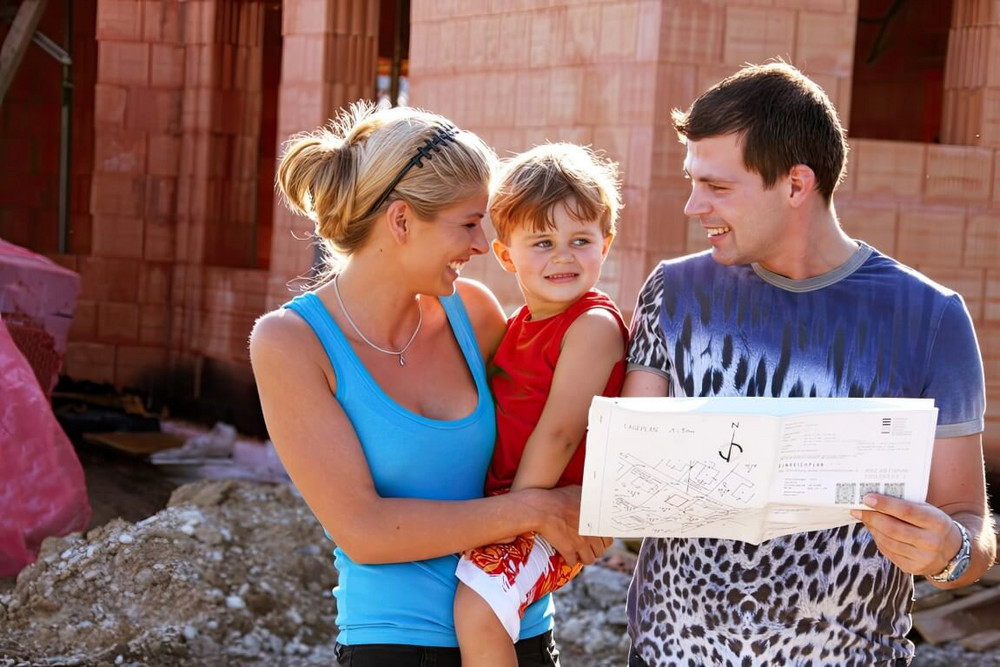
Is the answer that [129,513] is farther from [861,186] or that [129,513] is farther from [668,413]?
[668,413]

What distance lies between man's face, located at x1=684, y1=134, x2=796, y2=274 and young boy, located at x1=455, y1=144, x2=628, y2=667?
15.4 inches

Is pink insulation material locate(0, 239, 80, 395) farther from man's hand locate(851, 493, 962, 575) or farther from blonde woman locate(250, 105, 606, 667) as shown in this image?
man's hand locate(851, 493, 962, 575)

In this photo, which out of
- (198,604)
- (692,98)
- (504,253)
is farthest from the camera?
(692,98)

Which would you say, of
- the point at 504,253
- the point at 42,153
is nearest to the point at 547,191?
the point at 504,253

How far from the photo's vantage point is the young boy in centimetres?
263

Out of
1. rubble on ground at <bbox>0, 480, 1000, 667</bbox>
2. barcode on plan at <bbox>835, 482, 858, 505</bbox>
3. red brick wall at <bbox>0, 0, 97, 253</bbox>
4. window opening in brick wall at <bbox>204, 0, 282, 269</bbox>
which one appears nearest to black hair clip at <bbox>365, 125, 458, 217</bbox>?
barcode on plan at <bbox>835, 482, 858, 505</bbox>

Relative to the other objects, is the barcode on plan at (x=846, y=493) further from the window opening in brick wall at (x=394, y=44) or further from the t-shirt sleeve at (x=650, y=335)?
the window opening in brick wall at (x=394, y=44)

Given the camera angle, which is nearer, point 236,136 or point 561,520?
point 561,520

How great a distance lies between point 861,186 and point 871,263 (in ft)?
15.0

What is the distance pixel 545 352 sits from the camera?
2.81m

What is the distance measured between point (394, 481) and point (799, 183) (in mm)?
1032

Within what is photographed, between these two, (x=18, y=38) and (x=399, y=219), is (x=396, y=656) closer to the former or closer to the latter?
(x=399, y=219)

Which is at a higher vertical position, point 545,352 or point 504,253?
point 504,253

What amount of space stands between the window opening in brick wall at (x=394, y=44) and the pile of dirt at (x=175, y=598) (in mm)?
5441
